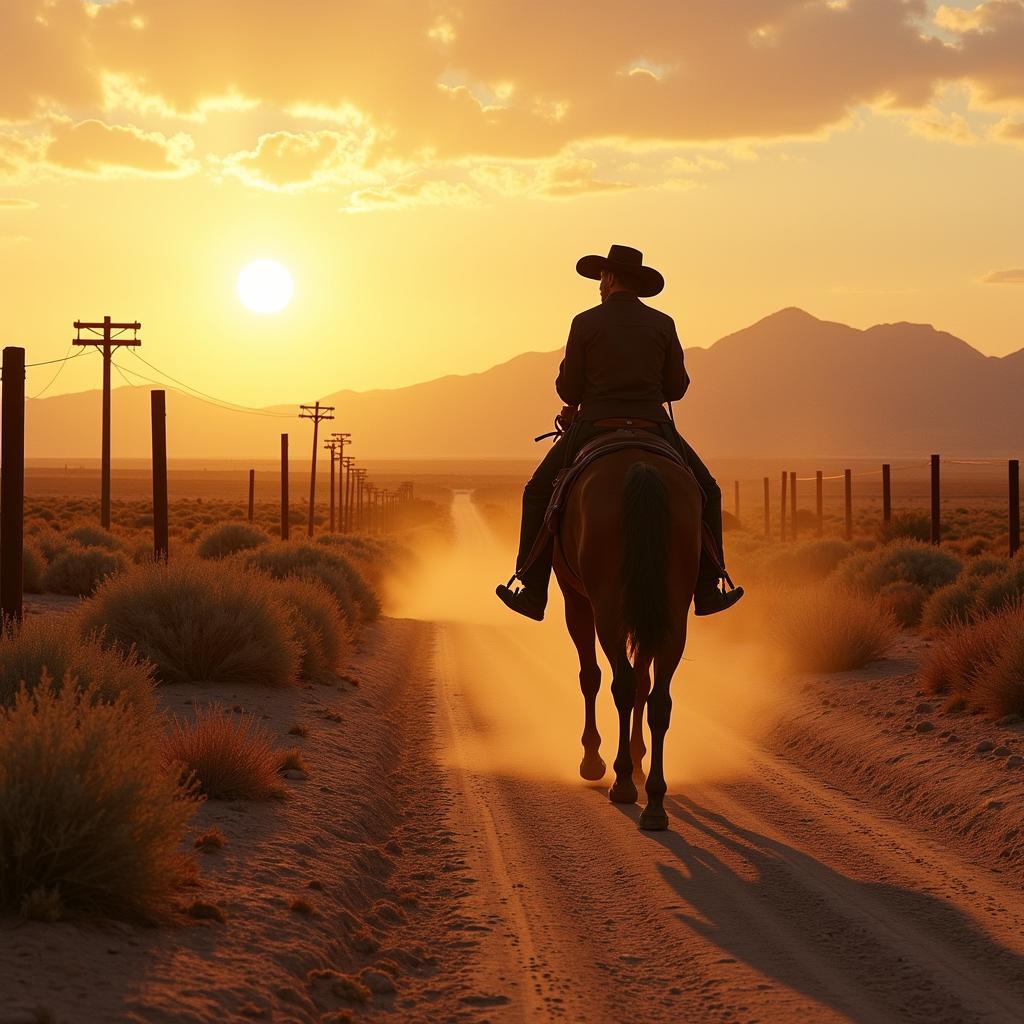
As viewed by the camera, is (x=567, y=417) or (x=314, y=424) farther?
(x=314, y=424)

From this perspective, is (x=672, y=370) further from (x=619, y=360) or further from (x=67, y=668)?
(x=67, y=668)

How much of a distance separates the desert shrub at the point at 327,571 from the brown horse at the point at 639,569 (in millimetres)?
14466

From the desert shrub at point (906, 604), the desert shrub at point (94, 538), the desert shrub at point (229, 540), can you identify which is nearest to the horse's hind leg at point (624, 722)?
the desert shrub at point (906, 604)

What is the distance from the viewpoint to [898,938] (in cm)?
668

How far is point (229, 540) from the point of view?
3812cm

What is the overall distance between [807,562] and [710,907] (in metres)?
26.4

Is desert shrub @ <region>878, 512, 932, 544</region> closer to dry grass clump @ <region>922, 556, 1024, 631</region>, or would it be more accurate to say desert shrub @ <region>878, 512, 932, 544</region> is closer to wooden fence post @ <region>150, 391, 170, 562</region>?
dry grass clump @ <region>922, 556, 1024, 631</region>

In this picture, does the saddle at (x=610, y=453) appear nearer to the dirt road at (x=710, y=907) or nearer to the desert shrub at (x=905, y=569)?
the dirt road at (x=710, y=907)

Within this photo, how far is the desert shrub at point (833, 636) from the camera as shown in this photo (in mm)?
17156

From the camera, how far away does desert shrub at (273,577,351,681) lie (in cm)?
1642

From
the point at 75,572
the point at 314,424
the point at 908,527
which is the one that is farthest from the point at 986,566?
the point at 314,424

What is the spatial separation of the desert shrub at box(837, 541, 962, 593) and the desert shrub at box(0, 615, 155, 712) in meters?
17.6

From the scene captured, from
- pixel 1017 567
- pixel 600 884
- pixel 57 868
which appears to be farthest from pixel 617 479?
pixel 1017 567

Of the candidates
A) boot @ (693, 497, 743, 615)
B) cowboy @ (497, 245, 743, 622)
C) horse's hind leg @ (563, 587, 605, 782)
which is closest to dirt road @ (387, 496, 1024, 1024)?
horse's hind leg @ (563, 587, 605, 782)
